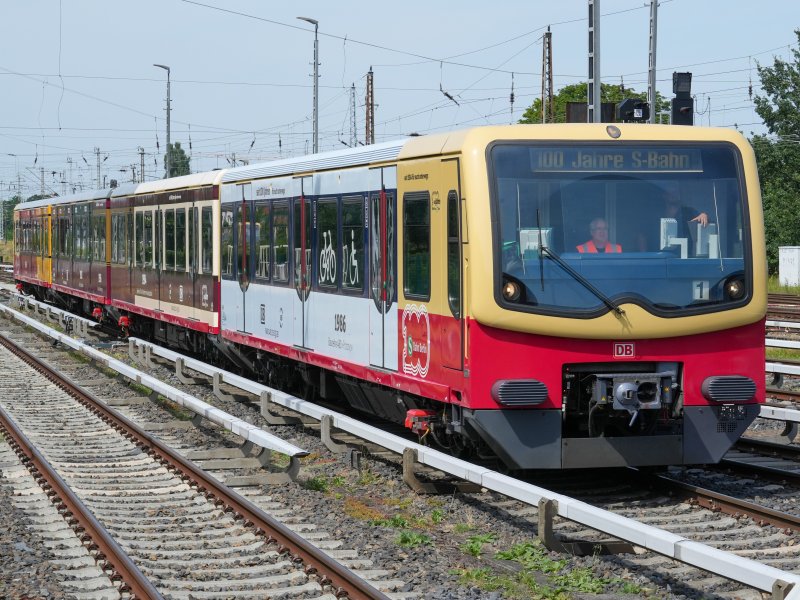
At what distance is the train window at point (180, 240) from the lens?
21.4 meters

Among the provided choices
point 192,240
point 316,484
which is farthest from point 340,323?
point 192,240

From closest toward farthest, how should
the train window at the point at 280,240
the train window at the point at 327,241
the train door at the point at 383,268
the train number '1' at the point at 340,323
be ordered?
1. the train door at the point at 383,268
2. the train number '1' at the point at 340,323
3. the train window at the point at 327,241
4. the train window at the point at 280,240

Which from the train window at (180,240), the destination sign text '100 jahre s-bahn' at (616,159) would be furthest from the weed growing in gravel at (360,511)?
the train window at (180,240)

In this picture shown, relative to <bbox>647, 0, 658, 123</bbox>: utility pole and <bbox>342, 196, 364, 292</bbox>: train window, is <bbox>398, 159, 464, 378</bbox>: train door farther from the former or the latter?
<bbox>647, 0, 658, 123</bbox>: utility pole

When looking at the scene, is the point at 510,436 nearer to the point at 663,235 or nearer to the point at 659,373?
the point at 659,373

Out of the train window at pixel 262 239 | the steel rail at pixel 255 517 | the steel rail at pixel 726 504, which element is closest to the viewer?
the steel rail at pixel 255 517

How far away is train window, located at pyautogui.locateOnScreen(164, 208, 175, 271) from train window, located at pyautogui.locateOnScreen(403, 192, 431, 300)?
37.0 ft

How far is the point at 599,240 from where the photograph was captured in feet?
33.3

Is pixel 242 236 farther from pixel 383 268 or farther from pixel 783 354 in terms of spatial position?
pixel 783 354

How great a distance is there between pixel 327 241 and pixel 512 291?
14.5ft

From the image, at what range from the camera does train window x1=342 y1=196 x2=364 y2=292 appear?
12.8 m

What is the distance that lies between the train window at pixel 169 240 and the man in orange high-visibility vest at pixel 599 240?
13.1 meters

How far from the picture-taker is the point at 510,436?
10.0 metres

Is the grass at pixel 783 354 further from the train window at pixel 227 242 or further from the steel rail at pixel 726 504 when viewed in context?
the steel rail at pixel 726 504
